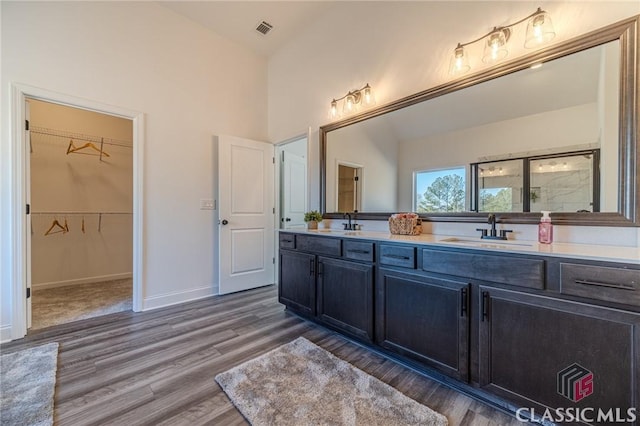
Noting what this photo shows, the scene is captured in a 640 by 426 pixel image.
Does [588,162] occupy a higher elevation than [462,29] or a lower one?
lower

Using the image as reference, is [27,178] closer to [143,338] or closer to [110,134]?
[143,338]

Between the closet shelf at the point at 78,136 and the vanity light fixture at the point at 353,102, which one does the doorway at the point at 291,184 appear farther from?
the closet shelf at the point at 78,136

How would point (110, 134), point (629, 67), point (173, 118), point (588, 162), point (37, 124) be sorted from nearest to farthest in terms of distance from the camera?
point (629, 67) → point (588, 162) → point (173, 118) → point (37, 124) → point (110, 134)

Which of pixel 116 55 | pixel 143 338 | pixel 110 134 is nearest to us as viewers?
pixel 143 338

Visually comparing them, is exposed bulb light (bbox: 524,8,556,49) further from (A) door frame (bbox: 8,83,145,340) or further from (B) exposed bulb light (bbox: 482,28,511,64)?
(A) door frame (bbox: 8,83,145,340)

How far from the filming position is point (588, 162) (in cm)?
155

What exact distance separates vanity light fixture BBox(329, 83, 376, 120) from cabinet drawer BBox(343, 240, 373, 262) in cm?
147

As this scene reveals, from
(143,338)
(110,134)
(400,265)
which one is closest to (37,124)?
(110,134)

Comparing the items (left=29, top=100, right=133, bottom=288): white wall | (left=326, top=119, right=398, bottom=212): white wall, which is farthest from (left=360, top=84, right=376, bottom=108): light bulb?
(left=29, top=100, right=133, bottom=288): white wall

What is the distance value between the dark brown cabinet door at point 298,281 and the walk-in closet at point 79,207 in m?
2.02

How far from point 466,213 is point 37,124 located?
5.30 metres

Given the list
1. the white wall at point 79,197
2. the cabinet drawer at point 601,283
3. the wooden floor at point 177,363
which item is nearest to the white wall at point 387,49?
the cabinet drawer at point 601,283

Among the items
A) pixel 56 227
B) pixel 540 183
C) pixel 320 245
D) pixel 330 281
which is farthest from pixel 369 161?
pixel 56 227

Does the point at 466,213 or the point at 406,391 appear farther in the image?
the point at 466,213
